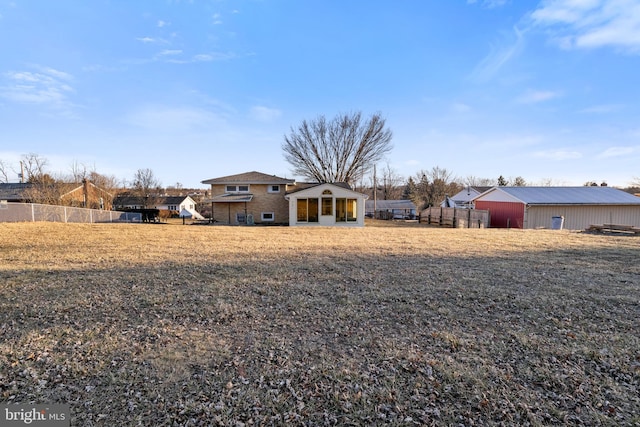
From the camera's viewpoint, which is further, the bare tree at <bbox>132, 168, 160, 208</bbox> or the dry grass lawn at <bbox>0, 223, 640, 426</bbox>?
the bare tree at <bbox>132, 168, 160, 208</bbox>

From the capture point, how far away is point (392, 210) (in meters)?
43.8

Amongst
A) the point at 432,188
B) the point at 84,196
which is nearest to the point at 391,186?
the point at 432,188

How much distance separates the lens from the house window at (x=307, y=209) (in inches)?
816

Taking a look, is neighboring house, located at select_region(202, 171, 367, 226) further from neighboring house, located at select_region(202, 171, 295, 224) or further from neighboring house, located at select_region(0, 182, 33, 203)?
neighboring house, located at select_region(0, 182, 33, 203)

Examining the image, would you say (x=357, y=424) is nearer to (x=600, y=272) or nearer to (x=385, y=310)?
(x=385, y=310)

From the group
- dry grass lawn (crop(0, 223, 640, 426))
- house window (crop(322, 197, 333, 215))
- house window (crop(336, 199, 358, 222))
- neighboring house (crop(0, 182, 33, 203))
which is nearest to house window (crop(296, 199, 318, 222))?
house window (crop(322, 197, 333, 215))

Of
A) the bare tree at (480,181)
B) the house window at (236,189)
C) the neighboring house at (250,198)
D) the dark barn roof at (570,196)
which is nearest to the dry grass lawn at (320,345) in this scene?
the neighboring house at (250,198)

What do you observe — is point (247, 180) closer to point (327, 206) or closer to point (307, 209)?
point (307, 209)

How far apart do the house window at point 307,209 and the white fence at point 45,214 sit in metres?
14.5

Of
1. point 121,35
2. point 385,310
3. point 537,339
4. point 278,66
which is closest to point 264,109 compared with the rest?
point 278,66

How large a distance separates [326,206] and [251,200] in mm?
6667

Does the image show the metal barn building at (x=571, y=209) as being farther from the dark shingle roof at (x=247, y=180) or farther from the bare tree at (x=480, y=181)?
the bare tree at (x=480, y=181)

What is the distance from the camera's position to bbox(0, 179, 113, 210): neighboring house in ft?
73.6

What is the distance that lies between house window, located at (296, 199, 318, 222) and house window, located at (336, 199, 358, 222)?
158cm
